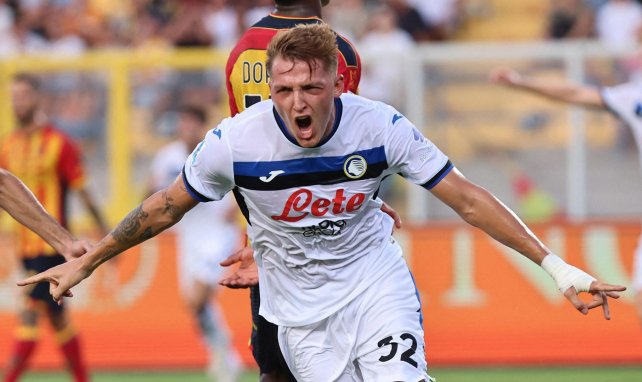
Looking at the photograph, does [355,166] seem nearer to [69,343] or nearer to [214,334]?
[69,343]

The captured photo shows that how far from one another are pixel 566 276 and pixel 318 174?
125cm

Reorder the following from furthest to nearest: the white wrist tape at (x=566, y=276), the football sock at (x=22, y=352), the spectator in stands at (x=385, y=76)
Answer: the spectator in stands at (x=385, y=76) < the football sock at (x=22, y=352) < the white wrist tape at (x=566, y=276)

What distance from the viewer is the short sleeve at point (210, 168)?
5703 mm

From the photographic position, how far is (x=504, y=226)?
18.7 ft

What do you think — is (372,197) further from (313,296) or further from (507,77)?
(507,77)

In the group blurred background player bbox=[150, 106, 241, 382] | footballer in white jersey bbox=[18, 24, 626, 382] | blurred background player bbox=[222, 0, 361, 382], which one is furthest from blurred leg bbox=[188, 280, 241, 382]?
footballer in white jersey bbox=[18, 24, 626, 382]

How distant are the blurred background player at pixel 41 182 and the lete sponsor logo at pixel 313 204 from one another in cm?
528

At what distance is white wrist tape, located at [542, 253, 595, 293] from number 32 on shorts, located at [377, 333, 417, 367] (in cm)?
74

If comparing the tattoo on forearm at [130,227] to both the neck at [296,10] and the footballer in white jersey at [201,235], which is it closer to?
the neck at [296,10]

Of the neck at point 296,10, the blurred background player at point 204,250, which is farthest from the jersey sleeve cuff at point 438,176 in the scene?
the blurred background player at point 204,250

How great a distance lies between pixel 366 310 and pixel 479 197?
0.80m

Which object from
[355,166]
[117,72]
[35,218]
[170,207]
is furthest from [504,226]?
[117,72]

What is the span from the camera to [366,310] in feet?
19.6

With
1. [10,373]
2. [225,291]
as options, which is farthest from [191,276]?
[10,373]
